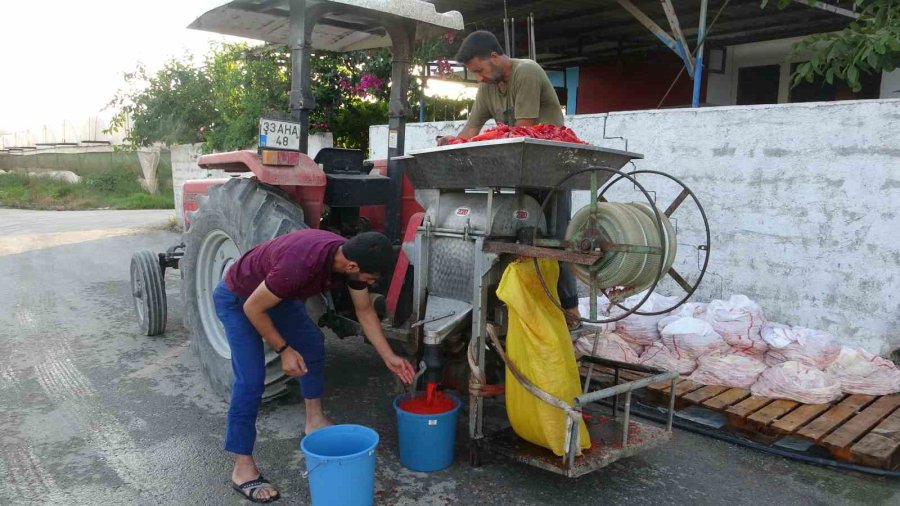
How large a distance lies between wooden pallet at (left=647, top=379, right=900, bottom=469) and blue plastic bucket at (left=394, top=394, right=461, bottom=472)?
1.66 meters

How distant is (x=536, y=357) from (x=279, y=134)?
6.66ft

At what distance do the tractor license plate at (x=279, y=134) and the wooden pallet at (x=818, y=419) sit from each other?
278 cm

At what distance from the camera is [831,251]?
476cm

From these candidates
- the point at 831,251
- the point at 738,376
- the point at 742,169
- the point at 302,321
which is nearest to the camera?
the point at 302,321

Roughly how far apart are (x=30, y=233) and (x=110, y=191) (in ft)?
26.8

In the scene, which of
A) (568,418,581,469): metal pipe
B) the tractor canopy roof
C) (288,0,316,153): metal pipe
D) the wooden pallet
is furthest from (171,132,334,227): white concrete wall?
(568,418,581,469): metal pipe

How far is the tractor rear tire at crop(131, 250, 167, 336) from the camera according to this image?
5422 mm

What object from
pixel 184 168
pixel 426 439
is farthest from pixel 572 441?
pixel 184 168

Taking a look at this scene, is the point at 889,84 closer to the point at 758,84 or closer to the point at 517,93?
the point at 758,84

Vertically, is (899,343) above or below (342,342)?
above

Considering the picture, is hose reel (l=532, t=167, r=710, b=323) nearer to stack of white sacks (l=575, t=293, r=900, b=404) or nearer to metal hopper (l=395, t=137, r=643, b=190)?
metal hopper (l=395, t=137, r=643, b=190)

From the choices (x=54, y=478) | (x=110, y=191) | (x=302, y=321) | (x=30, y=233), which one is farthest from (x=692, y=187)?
(x=110, y=191)

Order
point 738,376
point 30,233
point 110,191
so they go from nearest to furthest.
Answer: point 738,376
point 30,233
point 110,191

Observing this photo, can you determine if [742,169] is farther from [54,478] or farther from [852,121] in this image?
[54,478]
